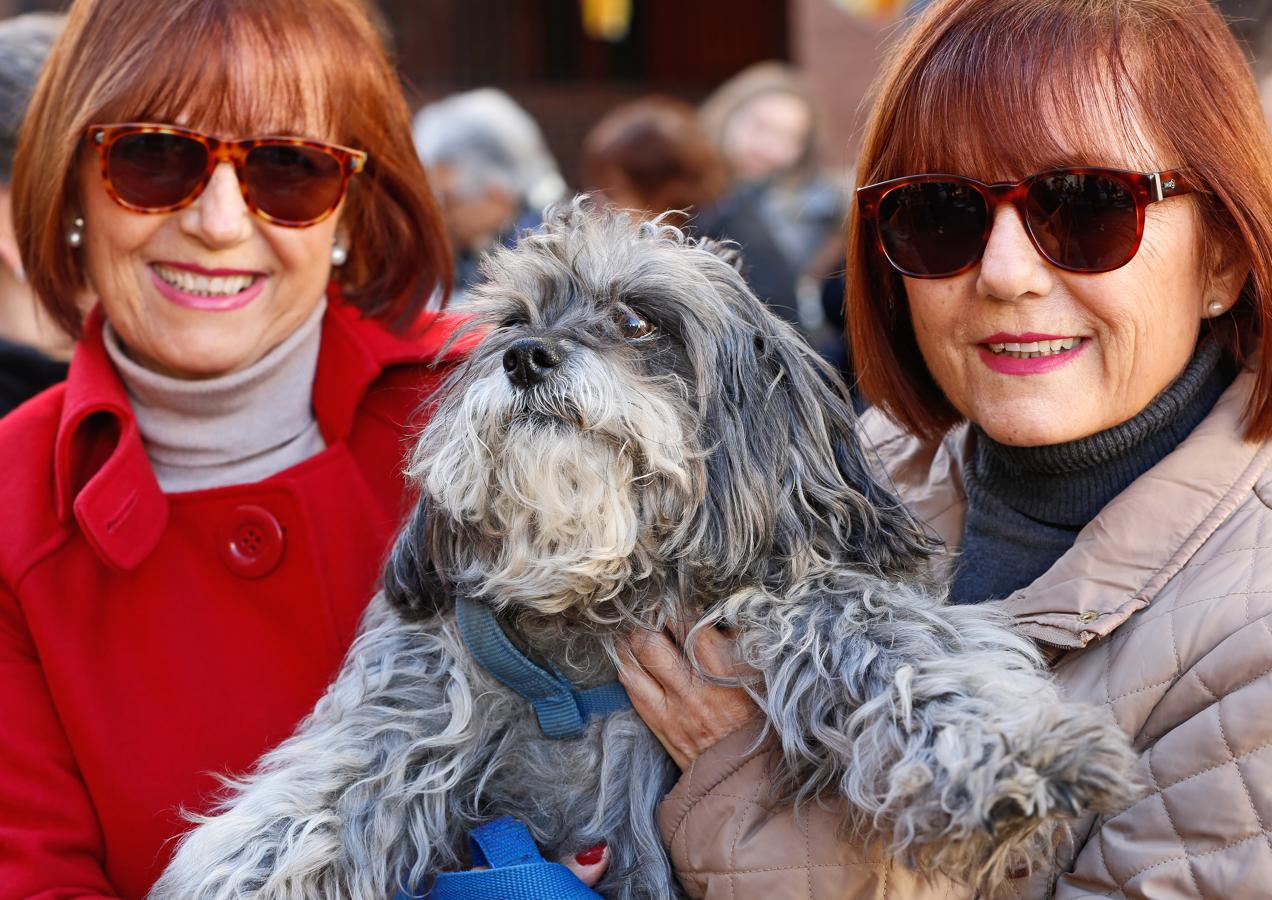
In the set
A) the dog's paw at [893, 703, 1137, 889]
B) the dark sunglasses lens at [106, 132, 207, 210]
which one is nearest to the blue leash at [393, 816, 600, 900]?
the dog's paw at [893, 703, 1137, 889]

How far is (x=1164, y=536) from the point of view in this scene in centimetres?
242

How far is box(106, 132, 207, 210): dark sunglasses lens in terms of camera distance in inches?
118

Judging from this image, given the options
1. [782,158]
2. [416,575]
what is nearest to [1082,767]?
[416,575]

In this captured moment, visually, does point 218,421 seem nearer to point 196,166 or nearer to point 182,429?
point 182,429

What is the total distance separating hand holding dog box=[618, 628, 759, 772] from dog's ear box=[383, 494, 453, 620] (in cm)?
43

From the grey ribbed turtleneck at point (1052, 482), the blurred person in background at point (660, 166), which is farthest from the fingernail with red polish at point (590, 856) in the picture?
the blurred person in background at point (660, 166)

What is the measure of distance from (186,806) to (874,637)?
1.49 m

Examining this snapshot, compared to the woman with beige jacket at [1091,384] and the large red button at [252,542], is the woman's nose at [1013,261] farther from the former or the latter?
the large red button at [252,542]

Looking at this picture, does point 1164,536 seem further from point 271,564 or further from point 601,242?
point 271,564

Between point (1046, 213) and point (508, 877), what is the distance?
1538 millimetres

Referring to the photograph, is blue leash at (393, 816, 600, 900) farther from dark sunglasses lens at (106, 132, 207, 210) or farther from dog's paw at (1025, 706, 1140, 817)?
dark sunglasses lens at (106, 132, 207, 210)

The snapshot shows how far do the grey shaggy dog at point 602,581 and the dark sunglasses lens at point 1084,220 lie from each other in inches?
20.4

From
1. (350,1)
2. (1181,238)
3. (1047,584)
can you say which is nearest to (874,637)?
(1047,584)

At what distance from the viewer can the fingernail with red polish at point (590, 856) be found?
8.34 ft
